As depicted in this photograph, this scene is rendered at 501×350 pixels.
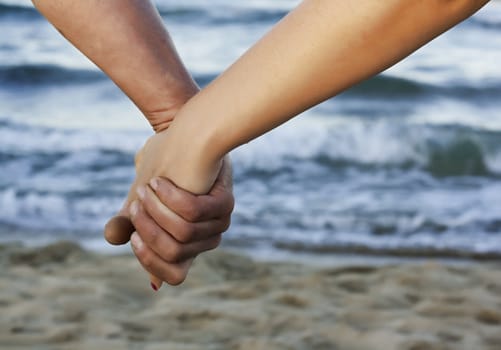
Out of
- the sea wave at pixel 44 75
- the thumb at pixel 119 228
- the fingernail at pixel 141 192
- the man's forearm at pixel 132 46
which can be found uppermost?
the man's forearm at pixel 132 46

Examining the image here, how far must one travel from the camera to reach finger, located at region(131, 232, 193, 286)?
1.74 metres

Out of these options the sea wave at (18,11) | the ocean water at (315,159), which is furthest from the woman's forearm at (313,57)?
the sea wave at (18,11)

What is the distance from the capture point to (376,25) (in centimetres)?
124

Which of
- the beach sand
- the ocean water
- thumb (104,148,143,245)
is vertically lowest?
the ocean water

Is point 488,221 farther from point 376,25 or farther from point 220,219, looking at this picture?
point 376,25

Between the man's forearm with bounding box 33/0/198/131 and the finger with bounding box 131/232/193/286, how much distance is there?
0.27 meters

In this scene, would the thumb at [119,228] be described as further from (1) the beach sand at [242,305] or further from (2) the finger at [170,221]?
(1) the beach sand at [242,305]

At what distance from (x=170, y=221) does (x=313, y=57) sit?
1.67 feet

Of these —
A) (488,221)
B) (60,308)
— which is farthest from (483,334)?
(488,221)

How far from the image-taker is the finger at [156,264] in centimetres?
174

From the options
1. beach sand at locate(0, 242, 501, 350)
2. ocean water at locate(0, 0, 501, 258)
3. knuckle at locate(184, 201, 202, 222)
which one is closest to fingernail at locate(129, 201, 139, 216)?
knuckle at locate(184, 201, 202, 222)

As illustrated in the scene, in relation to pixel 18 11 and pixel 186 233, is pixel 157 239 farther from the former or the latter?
pixel 18 11

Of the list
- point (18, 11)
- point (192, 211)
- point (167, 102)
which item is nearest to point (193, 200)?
point (192, 211)

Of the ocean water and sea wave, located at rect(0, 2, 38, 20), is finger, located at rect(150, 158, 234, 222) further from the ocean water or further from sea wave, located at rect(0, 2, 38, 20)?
sea wave, located at rect(0, 2, 38, 20)
